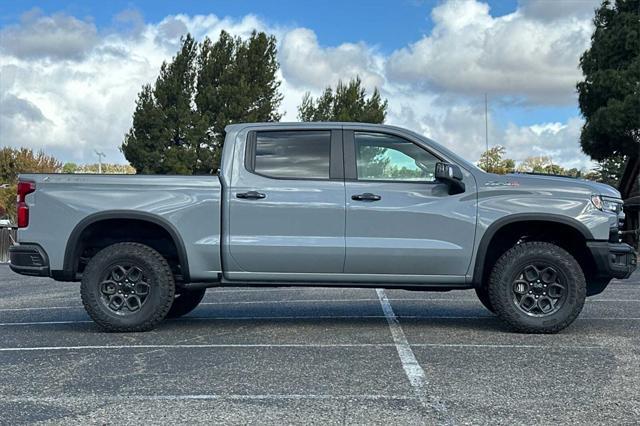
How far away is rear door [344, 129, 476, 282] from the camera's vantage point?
677cm

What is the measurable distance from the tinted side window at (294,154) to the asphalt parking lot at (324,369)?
4.98 ft

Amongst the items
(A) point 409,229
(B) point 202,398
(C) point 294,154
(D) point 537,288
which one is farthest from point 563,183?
(B) point 202,398

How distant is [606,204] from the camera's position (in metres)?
6.80

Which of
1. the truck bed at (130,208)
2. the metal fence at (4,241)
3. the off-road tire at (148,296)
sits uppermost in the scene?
the truck bed at (130,208)

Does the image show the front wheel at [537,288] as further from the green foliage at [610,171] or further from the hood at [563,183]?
the green foliage at [610,171]

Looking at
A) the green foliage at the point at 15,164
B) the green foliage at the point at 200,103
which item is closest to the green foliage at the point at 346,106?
the green foliage at the point at 200,103

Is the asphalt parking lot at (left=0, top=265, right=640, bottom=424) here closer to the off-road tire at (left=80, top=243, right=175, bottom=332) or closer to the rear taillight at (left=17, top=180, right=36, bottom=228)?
the off-road tire at (left=80, top=243, right=175, bottom=332)

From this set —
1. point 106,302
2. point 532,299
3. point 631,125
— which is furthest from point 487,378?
point 631,125

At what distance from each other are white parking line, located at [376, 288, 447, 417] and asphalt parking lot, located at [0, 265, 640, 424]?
0.04 ft

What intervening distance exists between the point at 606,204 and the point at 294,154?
293 cm

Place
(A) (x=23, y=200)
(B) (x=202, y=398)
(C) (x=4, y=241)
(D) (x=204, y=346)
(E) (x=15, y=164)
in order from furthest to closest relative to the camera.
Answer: (E) (x=15, y=164), (C) (x=4, y=241), (A) (x=23, y=200), (D) (x=204, y=346), (B) (x=202, y=398)

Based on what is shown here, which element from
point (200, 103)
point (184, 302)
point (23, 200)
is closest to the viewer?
point (23, 200)

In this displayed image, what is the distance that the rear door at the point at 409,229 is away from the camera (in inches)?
267

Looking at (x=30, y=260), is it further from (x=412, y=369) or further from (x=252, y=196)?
(x=412, y=369)
